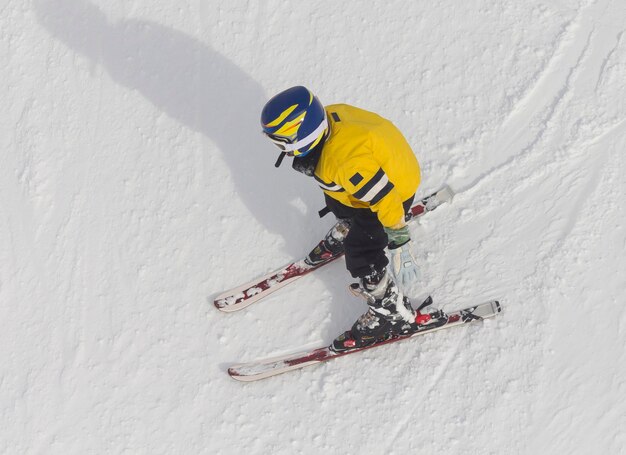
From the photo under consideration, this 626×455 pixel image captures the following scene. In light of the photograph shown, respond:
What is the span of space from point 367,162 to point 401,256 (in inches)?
28.7

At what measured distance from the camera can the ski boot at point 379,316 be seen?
393 centimetres

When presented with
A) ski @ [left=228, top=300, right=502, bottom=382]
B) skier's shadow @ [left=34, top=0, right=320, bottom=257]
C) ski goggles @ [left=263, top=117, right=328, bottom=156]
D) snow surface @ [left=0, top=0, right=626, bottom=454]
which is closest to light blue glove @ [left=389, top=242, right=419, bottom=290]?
ski @ [left=228, top=300, right=502, bottom=382]

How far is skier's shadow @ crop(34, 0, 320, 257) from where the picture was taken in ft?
16.5

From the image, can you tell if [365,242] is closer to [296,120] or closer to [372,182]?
[372,182]

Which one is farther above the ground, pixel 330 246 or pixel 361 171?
pixel 361 171

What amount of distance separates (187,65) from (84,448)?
3237 millimetres

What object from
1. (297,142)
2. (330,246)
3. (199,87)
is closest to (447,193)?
(330,246)

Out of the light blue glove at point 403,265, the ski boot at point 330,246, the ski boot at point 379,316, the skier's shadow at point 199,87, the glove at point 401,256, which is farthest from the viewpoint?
the skier's shadow at point 199,87

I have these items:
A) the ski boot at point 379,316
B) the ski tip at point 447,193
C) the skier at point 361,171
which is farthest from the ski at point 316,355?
the ski tip at point 447,193

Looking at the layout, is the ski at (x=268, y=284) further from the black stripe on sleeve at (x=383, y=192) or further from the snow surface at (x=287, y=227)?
the black stripe on sleeve at (x=383, y=192)

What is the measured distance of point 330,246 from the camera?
452 centimetres

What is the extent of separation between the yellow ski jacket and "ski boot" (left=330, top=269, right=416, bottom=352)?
57 cm

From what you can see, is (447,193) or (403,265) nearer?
(403,265)

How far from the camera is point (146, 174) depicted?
5289 mm
